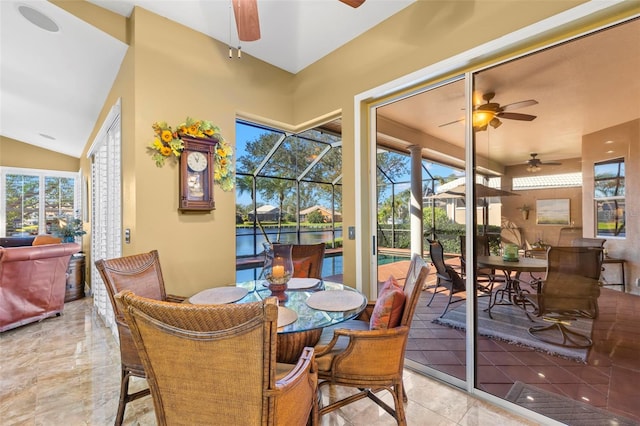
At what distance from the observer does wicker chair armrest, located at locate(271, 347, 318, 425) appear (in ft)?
3.26

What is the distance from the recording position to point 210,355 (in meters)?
0.92

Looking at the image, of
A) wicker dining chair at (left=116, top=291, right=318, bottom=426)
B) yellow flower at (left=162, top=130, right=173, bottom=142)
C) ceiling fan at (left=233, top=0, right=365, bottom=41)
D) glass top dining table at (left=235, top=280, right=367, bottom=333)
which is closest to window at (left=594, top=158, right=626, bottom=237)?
glass top dining table at (left=235, top=280, right=367, bottom=333)

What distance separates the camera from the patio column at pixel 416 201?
8.23ft

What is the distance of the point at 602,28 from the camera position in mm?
1586

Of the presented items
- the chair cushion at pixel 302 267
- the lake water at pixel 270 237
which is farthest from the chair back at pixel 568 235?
the lake water at pixel 270 237

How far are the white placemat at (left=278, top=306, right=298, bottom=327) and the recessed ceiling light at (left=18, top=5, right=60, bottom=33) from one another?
2974 millimetres

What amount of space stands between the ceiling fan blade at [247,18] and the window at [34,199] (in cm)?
718

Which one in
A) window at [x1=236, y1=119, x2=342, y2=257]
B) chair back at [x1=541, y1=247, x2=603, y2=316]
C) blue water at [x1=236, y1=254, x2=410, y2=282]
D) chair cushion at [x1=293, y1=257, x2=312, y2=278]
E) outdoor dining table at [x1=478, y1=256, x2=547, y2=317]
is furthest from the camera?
window at [x1=236, y1=119, x2=342, y2=257]

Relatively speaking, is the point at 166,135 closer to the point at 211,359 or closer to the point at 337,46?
the point at 337,46

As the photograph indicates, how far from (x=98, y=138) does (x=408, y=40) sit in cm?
408

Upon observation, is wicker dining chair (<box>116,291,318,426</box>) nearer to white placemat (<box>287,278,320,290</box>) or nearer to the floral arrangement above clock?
white placemat (<box>287,278,320,290</box>)

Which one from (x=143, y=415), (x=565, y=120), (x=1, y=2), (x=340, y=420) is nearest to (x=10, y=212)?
(x=1, y=2)

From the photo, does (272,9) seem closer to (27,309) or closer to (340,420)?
(340,420)

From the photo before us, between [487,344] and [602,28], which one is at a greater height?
[602,28]
